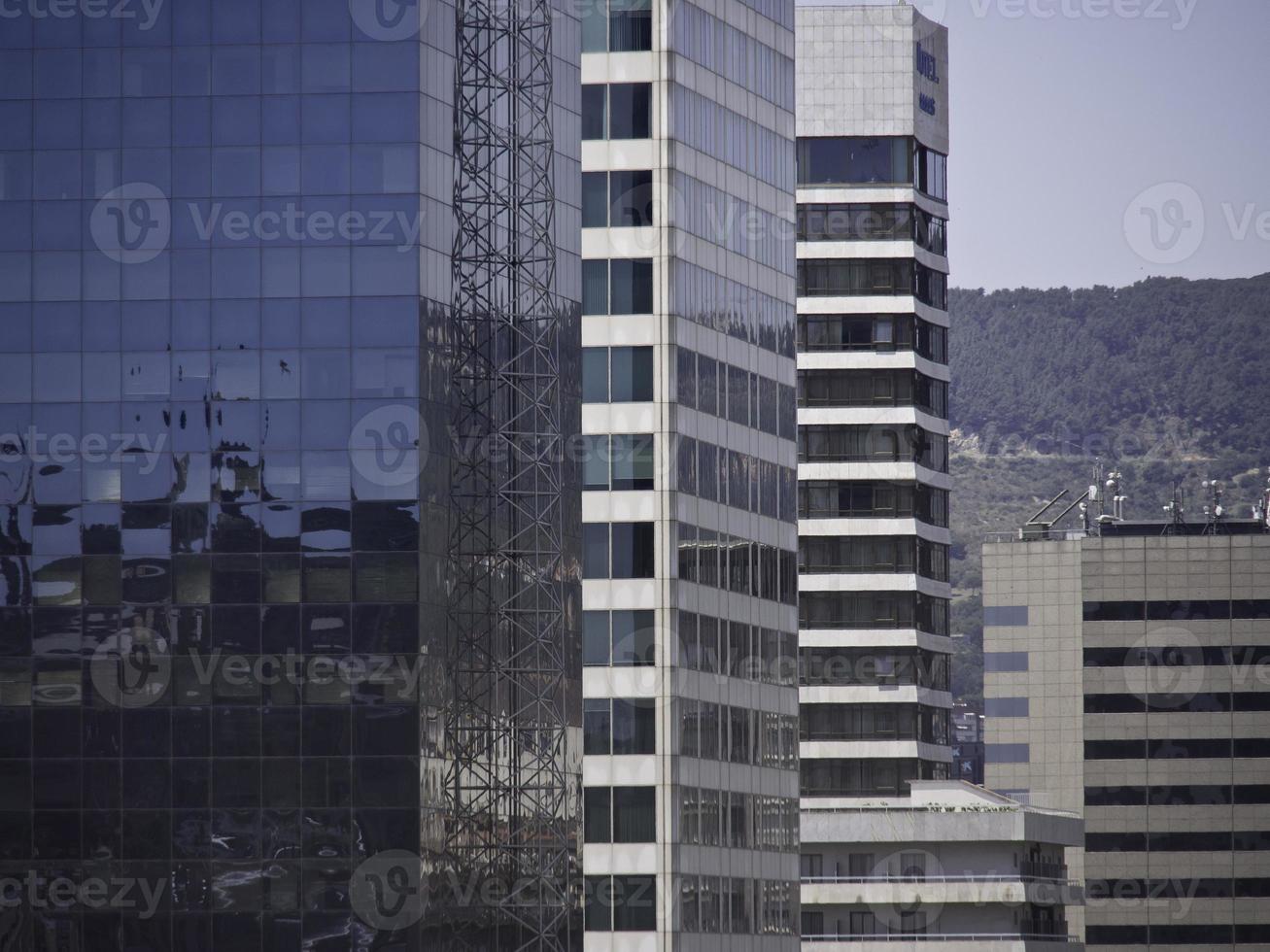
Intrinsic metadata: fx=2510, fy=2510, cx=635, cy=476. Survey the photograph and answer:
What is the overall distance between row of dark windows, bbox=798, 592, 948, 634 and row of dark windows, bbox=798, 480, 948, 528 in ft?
17.4

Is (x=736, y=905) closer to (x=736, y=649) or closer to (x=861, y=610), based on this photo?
(x=736, y=649)

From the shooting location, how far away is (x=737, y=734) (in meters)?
120

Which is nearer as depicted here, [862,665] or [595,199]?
[595,199]

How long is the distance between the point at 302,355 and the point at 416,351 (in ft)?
14.5

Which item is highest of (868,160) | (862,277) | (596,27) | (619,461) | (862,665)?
(868,160)

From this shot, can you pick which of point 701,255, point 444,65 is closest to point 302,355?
point 444,65

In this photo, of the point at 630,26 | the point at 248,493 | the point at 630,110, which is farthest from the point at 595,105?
the point at 248,493

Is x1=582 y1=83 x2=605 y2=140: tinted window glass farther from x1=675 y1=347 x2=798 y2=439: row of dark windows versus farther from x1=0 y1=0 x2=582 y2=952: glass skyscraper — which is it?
x1=0 y1=0 x2=582 y2=952: glass skyscraper

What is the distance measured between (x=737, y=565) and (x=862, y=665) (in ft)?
A: 149

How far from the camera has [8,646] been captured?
96000 mm

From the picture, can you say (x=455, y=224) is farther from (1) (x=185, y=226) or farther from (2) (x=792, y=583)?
(2) (x=792, y=583)

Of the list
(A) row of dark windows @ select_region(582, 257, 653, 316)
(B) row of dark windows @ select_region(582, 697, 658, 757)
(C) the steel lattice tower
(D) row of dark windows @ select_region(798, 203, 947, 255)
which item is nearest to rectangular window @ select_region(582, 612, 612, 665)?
(B) row of dark windows @ select_region(582, 697, 658, 757)

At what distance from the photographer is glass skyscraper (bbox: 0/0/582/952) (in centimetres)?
9381

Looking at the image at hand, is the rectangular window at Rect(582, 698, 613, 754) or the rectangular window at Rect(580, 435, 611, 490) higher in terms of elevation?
the rectangular window at Rect(580, 435, 611, 490)
